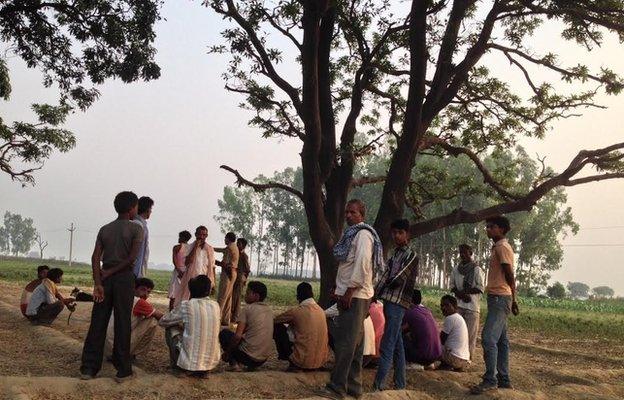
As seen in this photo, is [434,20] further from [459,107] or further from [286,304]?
[286,304]

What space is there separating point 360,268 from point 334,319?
6.08ft

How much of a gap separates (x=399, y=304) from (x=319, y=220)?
4183mm

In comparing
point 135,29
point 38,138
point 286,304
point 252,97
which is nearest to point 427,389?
point 252,97

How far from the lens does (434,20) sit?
13.8 metres

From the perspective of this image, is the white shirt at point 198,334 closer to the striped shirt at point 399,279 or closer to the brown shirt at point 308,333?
the brown shirt at point 308,333

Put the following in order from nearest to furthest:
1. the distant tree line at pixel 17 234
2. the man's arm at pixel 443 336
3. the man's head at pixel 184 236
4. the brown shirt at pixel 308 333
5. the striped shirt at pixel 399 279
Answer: the striped shirt at pixel 399 279
the brown shirt at pixel 308 333
the man's arm at pixel 443 336
the man's head at pixel 184 236
the distant tree line at pixel 17 234

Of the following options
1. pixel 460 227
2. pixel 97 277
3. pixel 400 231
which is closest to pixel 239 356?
pixel 97 277

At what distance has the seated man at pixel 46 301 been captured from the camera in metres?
10.5

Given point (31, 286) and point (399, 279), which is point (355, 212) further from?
Answer: point (31, 286)

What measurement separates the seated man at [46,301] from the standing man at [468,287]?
20.2 ft

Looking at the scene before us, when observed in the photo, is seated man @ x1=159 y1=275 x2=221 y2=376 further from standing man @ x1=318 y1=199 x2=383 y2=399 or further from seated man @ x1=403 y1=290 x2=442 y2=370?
seated man @ x1=403 y1=290 x2=442 y2=370

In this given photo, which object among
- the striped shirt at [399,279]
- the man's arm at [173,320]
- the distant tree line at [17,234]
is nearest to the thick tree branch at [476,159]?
the striped shirt at [399,279]

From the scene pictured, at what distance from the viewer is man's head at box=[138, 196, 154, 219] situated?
9344 millimetres

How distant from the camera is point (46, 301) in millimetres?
10664
